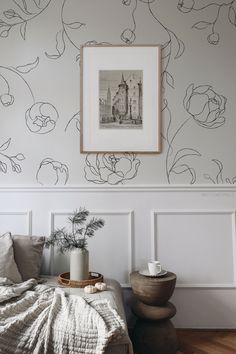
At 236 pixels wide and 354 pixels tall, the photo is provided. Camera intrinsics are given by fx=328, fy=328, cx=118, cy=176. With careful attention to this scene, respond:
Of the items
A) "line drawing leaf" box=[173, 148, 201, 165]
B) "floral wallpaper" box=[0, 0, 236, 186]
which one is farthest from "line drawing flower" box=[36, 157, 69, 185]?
"line drawing leaf" box=[173, 148, 201, 165]

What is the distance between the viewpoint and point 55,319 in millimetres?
1587

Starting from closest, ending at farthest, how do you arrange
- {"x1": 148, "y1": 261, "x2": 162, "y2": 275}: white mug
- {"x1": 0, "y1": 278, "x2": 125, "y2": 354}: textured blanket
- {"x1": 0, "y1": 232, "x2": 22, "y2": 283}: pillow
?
{"x1": 0, "y1": 278, "x2": 125, "y2": 354}: textured blanket < {"x1": 0, "y1": 232, "x2": 22, "y2": 283}: pillow < {"x1": 148, "y1": 261, "x2": 162, "y2": 275}: white mug

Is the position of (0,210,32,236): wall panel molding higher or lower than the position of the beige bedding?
higher

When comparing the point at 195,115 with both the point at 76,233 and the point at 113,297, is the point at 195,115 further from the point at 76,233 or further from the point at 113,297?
the point at 113,297

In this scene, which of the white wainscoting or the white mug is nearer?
the white mug

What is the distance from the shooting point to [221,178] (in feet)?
8.14

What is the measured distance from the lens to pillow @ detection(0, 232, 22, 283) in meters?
2.02

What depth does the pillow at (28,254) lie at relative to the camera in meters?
2.16

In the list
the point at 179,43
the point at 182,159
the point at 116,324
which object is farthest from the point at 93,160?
the point at 116,324

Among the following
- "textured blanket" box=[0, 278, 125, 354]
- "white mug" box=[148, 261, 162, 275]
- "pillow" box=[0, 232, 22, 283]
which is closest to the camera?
Result: "textured blanket" box=[0, 278, 125, 354]

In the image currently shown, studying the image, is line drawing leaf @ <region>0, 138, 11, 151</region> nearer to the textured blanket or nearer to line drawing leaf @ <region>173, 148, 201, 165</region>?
the textured blanket

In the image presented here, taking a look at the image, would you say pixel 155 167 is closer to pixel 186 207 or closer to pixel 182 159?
pixel 182 159

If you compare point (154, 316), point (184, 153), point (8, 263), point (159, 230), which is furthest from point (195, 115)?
point (8, 263)

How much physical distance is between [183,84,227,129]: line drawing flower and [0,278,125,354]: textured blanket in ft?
4.98
